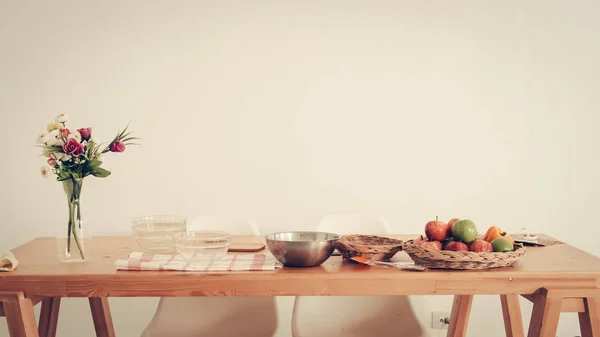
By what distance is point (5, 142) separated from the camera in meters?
2.78

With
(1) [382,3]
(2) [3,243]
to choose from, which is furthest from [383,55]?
(2) [3,243]

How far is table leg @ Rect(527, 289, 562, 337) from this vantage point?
5.36 ft

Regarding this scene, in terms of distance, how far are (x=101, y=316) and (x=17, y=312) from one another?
668 millimetres

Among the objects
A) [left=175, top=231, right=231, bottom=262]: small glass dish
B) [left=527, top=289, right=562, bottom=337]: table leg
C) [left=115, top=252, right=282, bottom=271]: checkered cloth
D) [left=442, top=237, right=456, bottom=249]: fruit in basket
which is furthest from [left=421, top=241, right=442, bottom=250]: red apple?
[left=175, top=231, right=231, bottom=262]: small glass dish

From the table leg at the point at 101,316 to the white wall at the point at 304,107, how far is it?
0.54m

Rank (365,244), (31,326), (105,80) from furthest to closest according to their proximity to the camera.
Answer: (105,80) < (365,244) < (31,326)

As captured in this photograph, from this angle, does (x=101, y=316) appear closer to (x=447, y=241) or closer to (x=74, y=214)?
(x=74, y=214)

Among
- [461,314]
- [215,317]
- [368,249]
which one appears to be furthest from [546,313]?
[215,317]

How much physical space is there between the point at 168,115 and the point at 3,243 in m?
1.05

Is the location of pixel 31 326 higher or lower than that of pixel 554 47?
lower

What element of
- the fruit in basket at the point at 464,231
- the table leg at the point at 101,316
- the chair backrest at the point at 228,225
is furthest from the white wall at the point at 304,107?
the fruit in basket at the point at 464,231

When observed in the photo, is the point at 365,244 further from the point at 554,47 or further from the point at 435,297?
the point at 554,47

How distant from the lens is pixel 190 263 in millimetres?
1736

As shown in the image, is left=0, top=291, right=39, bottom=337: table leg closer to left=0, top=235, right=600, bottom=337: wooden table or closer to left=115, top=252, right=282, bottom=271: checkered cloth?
left=0, top=235, right=600, bottom=337: wooden table
